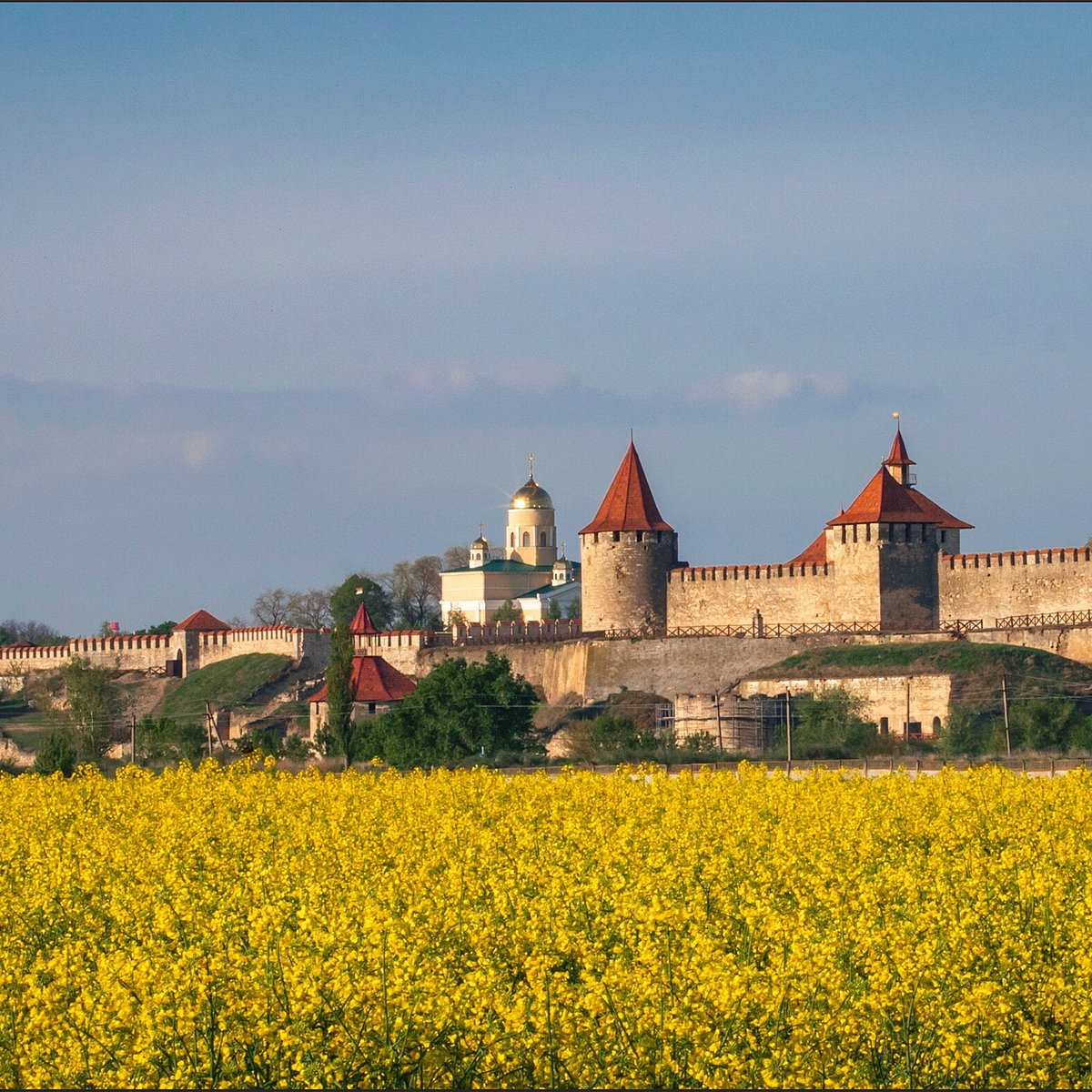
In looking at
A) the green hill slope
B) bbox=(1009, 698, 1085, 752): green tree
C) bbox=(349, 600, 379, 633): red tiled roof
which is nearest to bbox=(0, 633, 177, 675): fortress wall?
the green hill slope

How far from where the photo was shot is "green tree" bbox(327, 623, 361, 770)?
143 feet

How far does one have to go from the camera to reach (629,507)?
5350 cm

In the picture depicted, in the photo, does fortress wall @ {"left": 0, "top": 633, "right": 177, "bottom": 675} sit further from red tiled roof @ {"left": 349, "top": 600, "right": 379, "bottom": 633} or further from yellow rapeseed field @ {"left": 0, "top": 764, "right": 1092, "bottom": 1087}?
yellow rapeseed field @ {"left": 0, "top": 764, "right": 1092, "bottom": 1087}

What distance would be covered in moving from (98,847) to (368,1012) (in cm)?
661

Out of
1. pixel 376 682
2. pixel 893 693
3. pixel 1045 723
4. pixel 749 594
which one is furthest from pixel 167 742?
pixel 1045 723

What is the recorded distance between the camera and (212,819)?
674 inches

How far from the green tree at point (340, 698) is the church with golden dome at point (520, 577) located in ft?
111

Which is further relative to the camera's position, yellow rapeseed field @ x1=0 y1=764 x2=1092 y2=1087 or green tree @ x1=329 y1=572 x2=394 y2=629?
green tree @ x1=329 y1=572 x2=394 y2=629

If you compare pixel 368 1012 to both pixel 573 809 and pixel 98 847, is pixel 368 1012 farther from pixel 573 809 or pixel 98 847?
pixel 573 809

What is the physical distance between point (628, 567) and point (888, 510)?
22.6 feet

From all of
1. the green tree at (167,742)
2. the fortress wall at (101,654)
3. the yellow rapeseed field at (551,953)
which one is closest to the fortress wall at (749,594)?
the green tree at (167,742)

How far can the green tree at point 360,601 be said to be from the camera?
82438 mm

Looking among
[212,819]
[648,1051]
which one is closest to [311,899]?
[648,1051]

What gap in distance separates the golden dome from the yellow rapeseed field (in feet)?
271
